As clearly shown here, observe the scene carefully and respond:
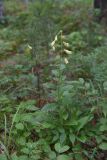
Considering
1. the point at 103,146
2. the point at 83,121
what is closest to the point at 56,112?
the point at 83,121

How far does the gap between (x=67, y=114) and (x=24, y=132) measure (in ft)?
1.59

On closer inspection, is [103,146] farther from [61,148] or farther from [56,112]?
[56,112]

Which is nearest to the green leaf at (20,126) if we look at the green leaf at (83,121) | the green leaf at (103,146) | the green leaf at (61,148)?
the green leaf at (61,148)

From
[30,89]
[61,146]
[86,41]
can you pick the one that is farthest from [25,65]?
[61,146]

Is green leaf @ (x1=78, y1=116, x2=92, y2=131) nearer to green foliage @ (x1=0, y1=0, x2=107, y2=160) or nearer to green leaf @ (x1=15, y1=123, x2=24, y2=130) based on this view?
green foliage @ (x1=0, y1=0, x2=107, y2=160)

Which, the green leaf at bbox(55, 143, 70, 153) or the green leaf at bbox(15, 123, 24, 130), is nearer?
the green leaf at bbox(55, 143, 70, 153)

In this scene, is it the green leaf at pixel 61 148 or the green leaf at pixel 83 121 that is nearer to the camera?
the green leaf at pixel 61 148

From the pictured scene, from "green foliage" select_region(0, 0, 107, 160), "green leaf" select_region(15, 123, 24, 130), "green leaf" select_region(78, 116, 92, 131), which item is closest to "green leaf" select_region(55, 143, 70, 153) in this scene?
"green foliage" select_region(0, 0, 107, 160)

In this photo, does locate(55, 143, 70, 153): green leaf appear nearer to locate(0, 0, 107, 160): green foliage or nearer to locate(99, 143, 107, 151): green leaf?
locate(0, 0, 107, 160): green foliage

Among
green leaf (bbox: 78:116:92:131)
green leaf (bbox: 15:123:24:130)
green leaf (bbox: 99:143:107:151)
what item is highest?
green leaf (bbox: 78:116:92:131)

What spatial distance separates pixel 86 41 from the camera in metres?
6.98

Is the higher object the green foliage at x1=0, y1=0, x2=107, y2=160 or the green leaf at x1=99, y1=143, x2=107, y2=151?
the green foliage at x1=0, y1=0, x2=107, y2=160

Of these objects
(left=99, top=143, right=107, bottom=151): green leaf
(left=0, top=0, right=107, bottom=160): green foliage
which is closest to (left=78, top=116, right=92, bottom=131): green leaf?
(left=0, top=0, right=107, bottom=160): green foliage

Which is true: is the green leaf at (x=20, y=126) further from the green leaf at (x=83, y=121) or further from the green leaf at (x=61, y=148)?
the green leaf at (x=83, y=121)
